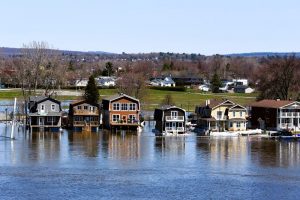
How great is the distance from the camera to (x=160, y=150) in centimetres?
6631

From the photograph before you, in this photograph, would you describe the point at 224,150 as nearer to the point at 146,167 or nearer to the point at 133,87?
the point at 146,167

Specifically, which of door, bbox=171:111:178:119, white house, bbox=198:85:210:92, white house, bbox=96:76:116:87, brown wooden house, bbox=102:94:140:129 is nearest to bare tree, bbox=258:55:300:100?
door, bbox=171:111:178:119

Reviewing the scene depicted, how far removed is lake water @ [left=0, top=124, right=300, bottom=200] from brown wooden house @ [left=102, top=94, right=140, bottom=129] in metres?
5.94

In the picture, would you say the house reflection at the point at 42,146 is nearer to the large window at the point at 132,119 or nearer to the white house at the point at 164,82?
the large window at the point at 132,119

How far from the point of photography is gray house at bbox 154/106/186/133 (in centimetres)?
8112

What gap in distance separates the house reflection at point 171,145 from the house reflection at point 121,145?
2.11 m

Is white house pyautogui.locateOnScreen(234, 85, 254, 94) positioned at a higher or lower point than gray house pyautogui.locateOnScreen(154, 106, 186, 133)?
higher

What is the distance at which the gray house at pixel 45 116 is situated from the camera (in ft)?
271

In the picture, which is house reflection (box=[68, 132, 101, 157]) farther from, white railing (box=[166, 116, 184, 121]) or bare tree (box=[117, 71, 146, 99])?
bare tree (box=[117, 71, 146, 99])

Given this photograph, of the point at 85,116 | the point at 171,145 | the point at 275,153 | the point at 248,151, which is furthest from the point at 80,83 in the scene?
the point at 275,153

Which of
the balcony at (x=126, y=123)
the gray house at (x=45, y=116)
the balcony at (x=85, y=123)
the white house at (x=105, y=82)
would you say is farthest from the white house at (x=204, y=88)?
the gray house at (x=45, y=116)

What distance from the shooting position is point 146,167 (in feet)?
182

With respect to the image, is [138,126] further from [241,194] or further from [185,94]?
[185,94]

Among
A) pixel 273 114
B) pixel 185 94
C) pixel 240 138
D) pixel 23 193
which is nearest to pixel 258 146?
pixel 240 138
